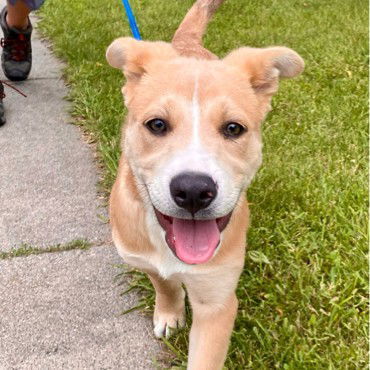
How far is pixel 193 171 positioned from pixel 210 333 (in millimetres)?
855

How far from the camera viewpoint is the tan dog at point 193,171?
2232 mm

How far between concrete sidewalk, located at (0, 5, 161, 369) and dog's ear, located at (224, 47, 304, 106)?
1410 millimetres

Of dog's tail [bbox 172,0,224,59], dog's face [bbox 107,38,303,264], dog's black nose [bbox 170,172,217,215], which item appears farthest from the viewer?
dog's tail [bbox 172,0,224,59]

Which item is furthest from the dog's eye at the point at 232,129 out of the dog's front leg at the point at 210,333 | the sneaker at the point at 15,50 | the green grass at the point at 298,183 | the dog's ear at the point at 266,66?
the sneaker at the point at 15,50

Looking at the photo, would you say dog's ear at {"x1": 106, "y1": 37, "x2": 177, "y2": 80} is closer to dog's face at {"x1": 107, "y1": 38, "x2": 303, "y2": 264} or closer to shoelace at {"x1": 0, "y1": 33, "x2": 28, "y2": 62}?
dog's face at {"x1": 107, "y1": 38, "x2": 303, "y2": 264}

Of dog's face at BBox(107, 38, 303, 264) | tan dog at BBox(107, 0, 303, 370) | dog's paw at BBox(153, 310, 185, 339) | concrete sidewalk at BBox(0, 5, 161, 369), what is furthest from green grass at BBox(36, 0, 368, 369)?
dog's face at BBox(107, 38, 303, 264)

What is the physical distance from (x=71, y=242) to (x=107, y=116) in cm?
165

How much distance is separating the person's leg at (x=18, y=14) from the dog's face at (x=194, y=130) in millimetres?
3374

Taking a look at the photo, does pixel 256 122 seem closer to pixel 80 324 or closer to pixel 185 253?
pixel 185 253

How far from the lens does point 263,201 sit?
3867mm

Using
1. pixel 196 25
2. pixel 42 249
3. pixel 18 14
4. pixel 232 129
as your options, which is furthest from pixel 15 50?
pixel 232 129

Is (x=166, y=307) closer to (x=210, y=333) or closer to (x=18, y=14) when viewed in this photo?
(x=210, y=333)

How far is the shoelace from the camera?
5.97 m

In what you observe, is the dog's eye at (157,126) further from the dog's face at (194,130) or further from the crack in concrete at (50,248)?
the crack in concrete at (50,248)
